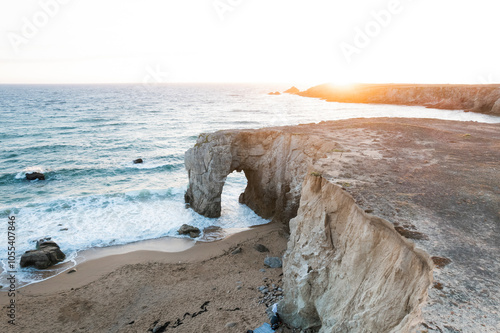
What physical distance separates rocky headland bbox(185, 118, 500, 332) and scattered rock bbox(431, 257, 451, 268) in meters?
0.02

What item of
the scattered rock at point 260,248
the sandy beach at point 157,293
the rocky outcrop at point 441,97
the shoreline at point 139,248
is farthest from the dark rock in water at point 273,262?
the rocky outcrop at point 441,97

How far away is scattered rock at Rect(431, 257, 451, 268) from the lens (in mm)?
5688

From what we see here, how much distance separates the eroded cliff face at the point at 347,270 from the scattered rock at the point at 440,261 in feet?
0.41

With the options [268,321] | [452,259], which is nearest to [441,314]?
[452,259]

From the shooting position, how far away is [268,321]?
35.6 feet

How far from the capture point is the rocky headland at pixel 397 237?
5246 mm

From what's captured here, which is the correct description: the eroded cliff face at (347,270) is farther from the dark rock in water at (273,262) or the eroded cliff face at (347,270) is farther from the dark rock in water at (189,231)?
the dark rock in water at (189,231)

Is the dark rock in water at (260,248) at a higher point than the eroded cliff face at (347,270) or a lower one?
lower

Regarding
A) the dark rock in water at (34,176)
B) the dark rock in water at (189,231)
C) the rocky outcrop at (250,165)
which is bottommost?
the dark rock in water at (189,231)

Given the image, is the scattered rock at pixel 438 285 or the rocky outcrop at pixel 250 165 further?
the rocky outcrop at pixel 250 165

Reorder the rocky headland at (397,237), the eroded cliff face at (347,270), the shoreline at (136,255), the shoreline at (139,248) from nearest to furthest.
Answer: the rocky headland at (397,237) < the eroded cliff face at (347,270) < the shoreline at (136,255) < the shoreline at (139,248)

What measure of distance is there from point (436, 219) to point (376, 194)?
1.77 meters

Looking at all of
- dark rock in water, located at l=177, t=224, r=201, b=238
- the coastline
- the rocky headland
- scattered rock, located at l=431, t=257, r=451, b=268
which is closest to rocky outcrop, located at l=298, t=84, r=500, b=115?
the coastline

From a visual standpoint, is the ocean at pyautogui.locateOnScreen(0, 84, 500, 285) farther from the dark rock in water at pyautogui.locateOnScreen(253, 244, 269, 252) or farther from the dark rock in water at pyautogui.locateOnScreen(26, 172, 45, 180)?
the dark rock in water at pyautogui.locateOnScreen(253, 244, 269, 252)
